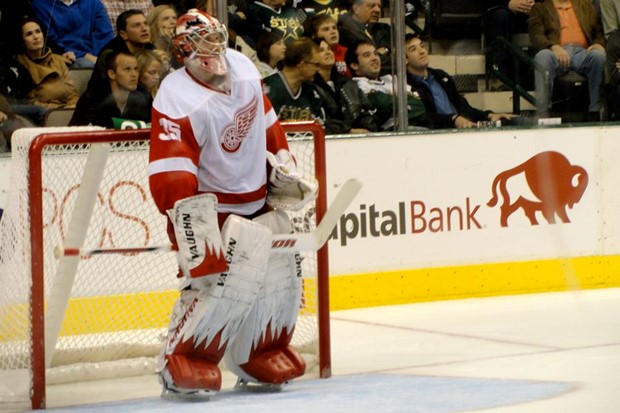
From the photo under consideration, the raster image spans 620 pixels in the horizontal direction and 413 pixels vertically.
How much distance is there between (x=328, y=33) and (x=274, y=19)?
32 cm

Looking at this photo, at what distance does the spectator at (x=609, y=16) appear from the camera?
790cm

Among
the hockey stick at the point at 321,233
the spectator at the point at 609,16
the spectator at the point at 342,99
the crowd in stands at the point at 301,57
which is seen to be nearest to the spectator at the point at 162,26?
the crowd in stands at the point at 301,57

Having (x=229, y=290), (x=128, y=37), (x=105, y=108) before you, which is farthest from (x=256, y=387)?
(x=128, y=37)

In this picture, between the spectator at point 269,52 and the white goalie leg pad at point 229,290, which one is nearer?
the white goalie leg pad at point 229,290

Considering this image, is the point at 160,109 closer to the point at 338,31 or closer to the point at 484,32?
the point at 338,31

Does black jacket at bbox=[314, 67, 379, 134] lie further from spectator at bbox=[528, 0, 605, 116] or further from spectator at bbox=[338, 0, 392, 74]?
spectator at bbox=[528, 0, 605, 116]

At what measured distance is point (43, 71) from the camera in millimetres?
6281

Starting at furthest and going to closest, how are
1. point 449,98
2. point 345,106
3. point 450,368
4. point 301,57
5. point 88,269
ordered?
point 449,98, point 345,106, point 301,57, point 88,269, point 450,368

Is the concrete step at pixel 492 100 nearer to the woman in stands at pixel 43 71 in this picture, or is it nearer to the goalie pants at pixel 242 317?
the woman in stands at pixel 43 71

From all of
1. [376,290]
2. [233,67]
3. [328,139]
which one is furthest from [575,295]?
[233,67]

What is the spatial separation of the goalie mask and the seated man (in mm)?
2084

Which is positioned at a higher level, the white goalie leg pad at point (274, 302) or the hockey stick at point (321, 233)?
the hockey stick at point (321, 233)

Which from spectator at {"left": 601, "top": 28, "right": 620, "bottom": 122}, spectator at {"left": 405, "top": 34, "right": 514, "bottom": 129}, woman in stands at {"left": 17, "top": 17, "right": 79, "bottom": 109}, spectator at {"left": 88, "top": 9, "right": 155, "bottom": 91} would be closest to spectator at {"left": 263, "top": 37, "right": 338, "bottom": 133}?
spectator at {"left": 405, "top": 34, "right": 514, "bottom": 129}

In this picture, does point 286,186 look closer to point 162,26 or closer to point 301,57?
point 162,26
